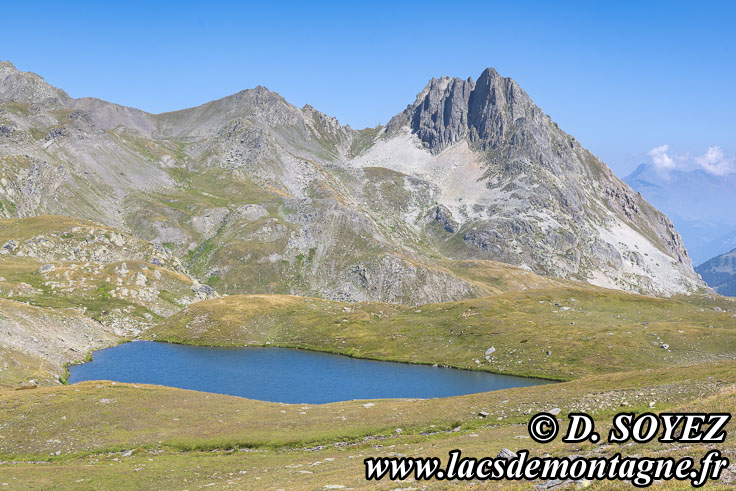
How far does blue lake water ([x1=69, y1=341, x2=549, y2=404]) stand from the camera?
10288 cm

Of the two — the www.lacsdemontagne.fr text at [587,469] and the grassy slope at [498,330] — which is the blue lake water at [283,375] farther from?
the www.lacsdemontagne.fr text at [587,469]

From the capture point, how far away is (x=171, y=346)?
482 ft

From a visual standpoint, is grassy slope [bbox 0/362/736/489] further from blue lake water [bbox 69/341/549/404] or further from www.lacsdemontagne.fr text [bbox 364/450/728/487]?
blue lake water [bbox 69/341/549/404]

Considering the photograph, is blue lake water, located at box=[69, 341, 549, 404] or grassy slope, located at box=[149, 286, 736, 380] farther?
grassy slope, located at box=[149, 286, 736, 380]

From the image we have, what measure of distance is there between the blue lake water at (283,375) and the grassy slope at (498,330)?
315 inches

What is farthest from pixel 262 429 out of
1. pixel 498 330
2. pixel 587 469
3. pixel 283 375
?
pixel 498 330

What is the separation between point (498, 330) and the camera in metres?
138

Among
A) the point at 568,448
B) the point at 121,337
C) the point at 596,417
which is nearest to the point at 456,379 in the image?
the point at 596,417

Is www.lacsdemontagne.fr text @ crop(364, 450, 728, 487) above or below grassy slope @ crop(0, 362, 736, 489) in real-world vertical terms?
above

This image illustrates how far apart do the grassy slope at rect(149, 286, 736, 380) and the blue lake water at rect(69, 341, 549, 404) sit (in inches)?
315

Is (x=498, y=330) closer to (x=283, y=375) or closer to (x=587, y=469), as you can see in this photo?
(x=283, y=375)

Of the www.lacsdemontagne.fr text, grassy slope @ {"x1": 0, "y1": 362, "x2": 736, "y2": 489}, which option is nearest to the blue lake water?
grassy slope @ {"x1": 0, "y1": 362, "x2": 736, "y2": 489}

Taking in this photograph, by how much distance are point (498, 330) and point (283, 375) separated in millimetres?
61487

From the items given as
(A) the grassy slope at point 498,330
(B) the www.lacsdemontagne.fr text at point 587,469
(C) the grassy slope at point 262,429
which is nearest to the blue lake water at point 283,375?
(A) the grassy slope at point 498,330
